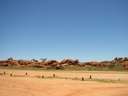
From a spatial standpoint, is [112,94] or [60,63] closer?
[112,94]

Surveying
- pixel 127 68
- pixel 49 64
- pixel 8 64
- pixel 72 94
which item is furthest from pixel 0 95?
pixel 8 64

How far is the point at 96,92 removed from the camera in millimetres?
22609

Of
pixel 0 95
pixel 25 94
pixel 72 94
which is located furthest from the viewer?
pixel 72 94

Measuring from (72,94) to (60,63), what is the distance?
86.9m

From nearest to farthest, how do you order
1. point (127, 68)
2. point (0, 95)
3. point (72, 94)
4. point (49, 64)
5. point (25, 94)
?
point (0, 95), point (25, 94), point (72, 94), point (127, 68), point (49, 64)

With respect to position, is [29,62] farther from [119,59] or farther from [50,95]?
[50,95]

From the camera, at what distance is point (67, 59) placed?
364 feet

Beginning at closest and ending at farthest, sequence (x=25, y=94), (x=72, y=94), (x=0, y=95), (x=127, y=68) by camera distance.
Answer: (x=0, y=95) → (x=25, y=94) → (x=72, y=94) → (x=127, y=68)

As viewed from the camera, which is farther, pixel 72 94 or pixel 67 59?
pixel 67 59

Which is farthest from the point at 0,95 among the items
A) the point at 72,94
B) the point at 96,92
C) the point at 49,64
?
the point at 49,64

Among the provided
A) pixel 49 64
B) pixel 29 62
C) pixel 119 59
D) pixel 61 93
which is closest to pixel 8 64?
pixel 29 62

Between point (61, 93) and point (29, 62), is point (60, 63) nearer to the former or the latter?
point (29, 62)

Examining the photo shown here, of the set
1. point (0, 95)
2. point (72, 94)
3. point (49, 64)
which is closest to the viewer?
point (0, 95)

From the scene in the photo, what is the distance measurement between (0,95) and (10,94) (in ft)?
3.33
